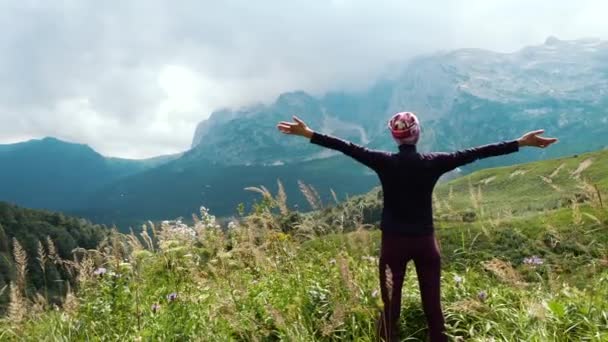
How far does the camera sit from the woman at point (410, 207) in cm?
534

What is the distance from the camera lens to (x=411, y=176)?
543 cm

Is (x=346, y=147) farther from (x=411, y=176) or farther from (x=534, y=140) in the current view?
(x=534, y=140)

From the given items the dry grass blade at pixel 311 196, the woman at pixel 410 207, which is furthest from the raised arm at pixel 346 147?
the dry grass blade at pixel 311 196

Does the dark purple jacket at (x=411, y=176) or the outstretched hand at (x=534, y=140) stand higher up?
the outstretched hand at (x=534, y=140)

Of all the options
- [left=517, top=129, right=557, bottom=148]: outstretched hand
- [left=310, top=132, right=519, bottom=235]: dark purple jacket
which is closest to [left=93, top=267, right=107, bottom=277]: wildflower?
[left=310, top=132, right=519, bottom=235]: dark purple jacket

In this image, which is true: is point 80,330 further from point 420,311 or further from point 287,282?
point 420,311

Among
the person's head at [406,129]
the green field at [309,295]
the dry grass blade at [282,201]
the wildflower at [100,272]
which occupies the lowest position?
the green field at [309,295]

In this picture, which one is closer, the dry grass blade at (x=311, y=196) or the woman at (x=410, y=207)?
the woman at (x=410, y=207)

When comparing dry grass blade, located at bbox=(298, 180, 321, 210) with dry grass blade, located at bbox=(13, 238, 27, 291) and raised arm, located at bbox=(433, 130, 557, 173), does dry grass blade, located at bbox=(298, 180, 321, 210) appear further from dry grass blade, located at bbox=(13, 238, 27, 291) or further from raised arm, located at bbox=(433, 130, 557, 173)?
dry grass blade, located at bbox=(13, 238, 27, 291)

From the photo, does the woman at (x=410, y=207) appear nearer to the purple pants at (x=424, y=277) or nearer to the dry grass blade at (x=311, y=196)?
the purple pants at (x=424, y=277)

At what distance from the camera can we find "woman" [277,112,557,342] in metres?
5.34

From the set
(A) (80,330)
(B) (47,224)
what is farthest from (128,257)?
(B) (47,224)

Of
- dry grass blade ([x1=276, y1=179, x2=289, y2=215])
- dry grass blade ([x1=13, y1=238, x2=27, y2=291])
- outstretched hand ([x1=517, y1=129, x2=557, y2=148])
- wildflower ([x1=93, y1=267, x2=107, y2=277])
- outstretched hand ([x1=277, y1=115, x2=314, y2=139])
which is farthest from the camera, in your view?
dry grass blade ([x1=276, y1=179, x2=289, y2=215])

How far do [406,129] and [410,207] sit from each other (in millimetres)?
876
